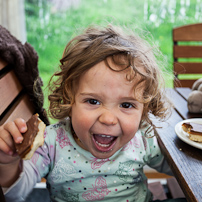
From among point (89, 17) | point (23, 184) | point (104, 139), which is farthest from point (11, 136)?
point (89, 17)

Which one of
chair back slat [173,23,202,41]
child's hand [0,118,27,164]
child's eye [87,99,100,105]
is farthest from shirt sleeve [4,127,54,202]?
chair back slat [173,23,202,41]

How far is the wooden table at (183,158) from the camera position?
0.78 m

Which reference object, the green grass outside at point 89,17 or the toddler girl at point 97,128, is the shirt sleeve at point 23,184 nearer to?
the toddler girl at point 97,128

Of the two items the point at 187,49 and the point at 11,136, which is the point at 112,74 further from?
the point at 187,49

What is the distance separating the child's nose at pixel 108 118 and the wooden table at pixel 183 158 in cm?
23

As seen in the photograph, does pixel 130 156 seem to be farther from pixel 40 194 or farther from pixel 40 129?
pixel 40 194

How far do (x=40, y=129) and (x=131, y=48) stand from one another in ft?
1.45

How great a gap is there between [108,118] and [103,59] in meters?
0.22

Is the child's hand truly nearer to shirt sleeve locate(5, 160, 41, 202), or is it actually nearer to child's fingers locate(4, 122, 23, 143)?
child's fingers locate(4, 122, 23, 143)

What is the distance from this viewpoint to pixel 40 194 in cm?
176

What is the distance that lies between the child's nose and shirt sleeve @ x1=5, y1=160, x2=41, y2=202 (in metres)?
0.33

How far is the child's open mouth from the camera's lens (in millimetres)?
986

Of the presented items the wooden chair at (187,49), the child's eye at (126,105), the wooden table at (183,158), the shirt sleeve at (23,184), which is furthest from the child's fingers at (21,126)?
→ the wooden chair at (187,49)

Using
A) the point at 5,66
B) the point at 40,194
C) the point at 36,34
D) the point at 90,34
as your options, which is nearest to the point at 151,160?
the point at 90,34
